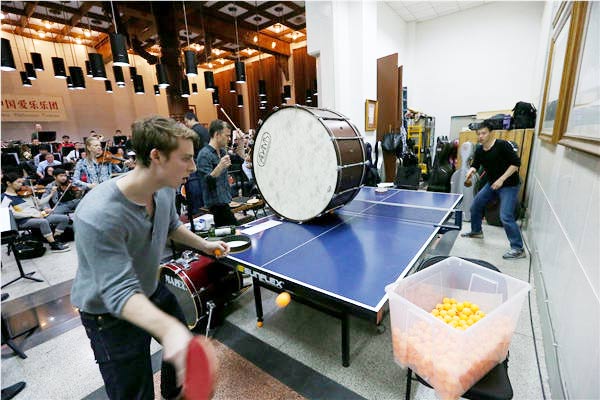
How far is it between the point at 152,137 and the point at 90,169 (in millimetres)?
4486

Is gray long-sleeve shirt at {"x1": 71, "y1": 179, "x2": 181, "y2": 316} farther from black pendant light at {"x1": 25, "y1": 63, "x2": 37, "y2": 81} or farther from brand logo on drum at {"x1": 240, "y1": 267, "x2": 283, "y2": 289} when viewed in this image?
black pendant light at {"x1": 25, "y1": 63, "x2": 37, "y2": 81}

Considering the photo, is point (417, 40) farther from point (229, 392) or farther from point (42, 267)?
point (42, 267)

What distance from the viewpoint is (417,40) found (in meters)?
7.61

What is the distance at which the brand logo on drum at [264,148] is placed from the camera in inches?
101

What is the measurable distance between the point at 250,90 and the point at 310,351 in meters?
15.6

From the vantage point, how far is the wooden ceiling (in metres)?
7.92

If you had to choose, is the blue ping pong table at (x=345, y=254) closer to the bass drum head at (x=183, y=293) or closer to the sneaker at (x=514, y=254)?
the bass drum head at (x=183, y=293)

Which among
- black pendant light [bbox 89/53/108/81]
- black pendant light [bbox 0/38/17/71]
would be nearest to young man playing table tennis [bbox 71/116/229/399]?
black pendant light [bbox 0/38/17/71]

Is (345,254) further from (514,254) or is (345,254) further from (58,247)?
(58,247)

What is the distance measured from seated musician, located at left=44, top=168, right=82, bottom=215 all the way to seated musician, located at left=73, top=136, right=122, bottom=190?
1.87 ft

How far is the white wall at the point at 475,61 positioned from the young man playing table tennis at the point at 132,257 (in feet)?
23.8

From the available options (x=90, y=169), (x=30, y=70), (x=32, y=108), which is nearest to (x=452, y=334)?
(x=90, y=169)

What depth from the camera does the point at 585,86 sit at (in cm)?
149

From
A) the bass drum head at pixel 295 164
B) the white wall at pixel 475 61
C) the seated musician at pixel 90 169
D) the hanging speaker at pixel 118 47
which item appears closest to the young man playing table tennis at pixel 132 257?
the bass drum head at pixel 295 164
